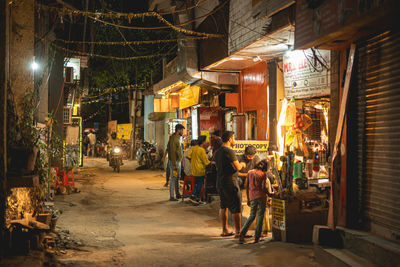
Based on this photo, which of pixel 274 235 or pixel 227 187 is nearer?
pixel 274 235

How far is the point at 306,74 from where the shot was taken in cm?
896

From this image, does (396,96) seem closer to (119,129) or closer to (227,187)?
(227,187)

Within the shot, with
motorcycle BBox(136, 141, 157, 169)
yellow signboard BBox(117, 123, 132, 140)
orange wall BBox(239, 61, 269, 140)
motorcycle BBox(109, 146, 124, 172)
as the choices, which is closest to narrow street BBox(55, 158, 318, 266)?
orange wall BBox(239, 61, 269, 140)

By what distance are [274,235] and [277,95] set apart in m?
5.23

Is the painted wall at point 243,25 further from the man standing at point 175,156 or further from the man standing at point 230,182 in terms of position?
the man standing at point 230,182

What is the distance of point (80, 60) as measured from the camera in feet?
79.1

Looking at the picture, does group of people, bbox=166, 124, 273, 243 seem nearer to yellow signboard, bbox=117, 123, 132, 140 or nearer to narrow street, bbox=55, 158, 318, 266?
narrow street, bbox=55, 158, 318, 266

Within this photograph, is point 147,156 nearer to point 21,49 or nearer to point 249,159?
point 249,159

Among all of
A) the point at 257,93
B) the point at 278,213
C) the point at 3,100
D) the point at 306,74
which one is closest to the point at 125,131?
the point at 257,93

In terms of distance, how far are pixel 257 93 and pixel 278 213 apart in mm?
6734

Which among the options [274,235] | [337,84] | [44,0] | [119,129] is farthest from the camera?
[119,129]

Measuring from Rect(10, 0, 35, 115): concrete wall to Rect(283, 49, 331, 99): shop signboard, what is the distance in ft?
18.9

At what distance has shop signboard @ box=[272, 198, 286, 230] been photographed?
704cm

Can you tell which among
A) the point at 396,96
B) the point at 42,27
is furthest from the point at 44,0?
the point at 396,96
